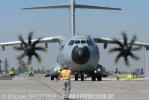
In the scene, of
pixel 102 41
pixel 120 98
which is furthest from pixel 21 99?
pixel 102 41

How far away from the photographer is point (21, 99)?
48.3 feet

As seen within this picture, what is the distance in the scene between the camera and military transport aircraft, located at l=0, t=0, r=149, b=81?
31062 mm

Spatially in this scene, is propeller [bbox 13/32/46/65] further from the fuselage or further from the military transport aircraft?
the fuselage

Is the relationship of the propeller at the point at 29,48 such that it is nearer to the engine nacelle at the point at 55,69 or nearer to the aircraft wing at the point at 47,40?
the aircraft wing at the point at 47,40

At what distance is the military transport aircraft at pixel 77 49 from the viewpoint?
31062 mm

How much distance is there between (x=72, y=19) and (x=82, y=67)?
37.0 ft

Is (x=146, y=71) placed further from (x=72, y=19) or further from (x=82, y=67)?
(x=82, y=67)

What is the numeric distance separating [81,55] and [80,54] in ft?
0.40

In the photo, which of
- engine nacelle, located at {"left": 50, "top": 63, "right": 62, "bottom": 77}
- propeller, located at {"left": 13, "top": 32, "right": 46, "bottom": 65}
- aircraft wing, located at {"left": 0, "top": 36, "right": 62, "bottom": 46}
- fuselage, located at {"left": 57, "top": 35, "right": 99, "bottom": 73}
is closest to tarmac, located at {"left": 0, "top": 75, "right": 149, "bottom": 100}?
fuselage, located at {"left": 57, "top": 35, "right": 99, "bottom": 73}

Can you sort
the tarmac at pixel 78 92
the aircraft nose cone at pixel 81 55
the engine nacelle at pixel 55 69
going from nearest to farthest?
the tarmac at pixel 78 92 → the aircraft nose cone at pixel 81 55 → the engine nacelle at pixel 55 69

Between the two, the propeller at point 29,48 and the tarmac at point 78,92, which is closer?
the tarmac at point 78,92

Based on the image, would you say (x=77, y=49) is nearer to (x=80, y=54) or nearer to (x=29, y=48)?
(x=80, y=54)

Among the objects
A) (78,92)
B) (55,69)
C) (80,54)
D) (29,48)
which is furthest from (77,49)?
(78,92)

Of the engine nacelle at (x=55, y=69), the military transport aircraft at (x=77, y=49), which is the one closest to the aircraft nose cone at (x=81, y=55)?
the military transport aircraft at (x=77, y=49)
